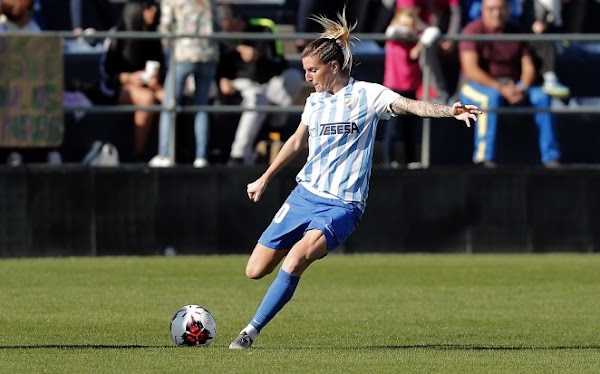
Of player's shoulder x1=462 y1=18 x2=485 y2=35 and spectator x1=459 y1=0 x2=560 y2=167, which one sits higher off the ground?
player's shoulder x1=462 y1=18 x2=485 y2=35

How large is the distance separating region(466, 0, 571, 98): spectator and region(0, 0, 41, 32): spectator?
5.51m

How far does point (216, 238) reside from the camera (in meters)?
17.7

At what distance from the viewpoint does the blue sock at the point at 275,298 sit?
988cm

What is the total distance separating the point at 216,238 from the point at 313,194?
25.1 ft

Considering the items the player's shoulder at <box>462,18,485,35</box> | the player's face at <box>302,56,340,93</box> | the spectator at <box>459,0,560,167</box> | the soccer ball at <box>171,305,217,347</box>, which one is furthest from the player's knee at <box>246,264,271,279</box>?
the player's shoulder at <box>462,18,485,35</box>

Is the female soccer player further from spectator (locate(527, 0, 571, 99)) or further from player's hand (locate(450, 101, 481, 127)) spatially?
spectator (locate(527, 0, 571, 99))

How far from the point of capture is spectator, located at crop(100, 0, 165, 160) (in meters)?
17.7

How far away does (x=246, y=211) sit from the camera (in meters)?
17.7

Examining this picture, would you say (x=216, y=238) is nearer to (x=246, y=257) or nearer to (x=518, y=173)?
(x=246, y=257)

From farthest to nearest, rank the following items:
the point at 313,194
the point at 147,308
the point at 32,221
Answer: the point at 32,221
the point at 147,308
the point at 313,194

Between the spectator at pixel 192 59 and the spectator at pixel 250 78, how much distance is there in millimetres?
391

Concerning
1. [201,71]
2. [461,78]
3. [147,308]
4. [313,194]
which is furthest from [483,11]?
[313,194]

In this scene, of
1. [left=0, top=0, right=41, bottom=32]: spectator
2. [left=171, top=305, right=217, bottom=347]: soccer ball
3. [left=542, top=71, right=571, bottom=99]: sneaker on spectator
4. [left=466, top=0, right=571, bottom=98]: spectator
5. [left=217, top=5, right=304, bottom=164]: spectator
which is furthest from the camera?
[left=542, top=71, right=571, bottom=99]: sneaker on spectator

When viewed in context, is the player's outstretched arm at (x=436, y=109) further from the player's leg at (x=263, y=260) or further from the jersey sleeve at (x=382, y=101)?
the player's leg at (x=263, y=260)
